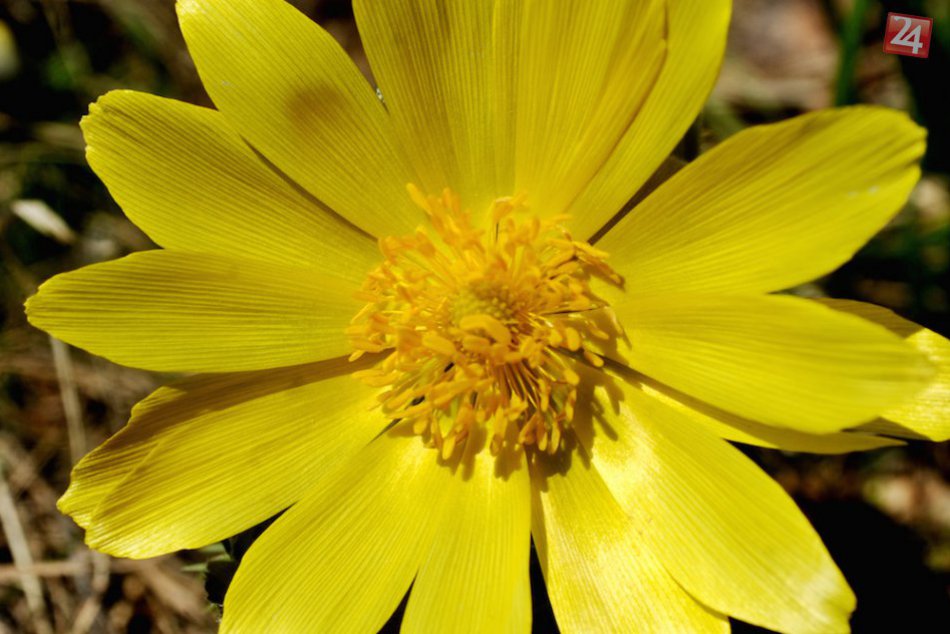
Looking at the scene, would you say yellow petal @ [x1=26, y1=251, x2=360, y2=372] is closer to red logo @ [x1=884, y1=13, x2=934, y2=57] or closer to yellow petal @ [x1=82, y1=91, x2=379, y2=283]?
yellow petal @ [x1=82, y1=91, x2=379, y2=283]

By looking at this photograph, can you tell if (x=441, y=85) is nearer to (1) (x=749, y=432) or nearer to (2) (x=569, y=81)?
(2) (x=569, y=81)

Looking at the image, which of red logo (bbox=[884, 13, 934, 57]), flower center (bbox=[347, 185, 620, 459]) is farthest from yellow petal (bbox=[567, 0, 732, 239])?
red logo (bbox=[884, 13, 934, 57])

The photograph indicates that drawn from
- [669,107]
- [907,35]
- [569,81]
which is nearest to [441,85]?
[569,81]

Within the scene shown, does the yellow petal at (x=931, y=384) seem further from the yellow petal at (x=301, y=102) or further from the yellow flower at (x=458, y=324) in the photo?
the yellow petal at (x=301, y=102)

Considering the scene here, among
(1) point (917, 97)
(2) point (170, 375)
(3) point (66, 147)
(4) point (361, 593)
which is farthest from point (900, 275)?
(3) point (66, 147)

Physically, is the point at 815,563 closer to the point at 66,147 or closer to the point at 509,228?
the point at 509,228

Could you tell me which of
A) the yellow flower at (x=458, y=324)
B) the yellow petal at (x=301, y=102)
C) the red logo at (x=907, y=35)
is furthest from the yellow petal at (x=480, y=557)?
the red logo at (x=907, y=35)

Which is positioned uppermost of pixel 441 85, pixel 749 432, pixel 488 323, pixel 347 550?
pixel 441 85
